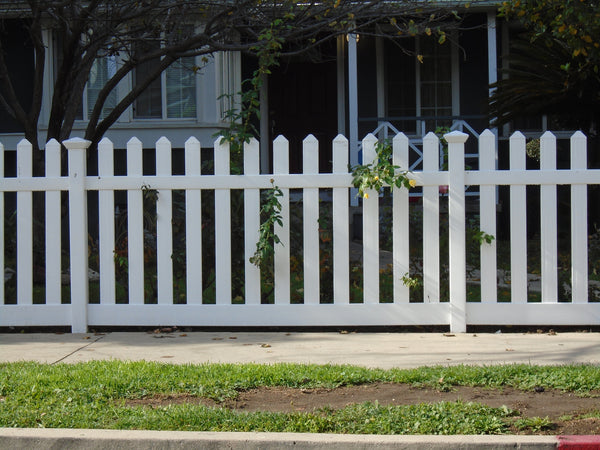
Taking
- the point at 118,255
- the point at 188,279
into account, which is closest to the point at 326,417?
the point at 188,279

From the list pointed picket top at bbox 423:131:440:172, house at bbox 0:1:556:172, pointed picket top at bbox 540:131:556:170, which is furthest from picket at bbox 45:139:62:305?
house at bbox 0:1:556:172

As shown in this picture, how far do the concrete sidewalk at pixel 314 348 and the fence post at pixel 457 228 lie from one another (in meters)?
0.25

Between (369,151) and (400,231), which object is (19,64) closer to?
(369,151)

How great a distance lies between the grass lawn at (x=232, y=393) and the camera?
153 inches

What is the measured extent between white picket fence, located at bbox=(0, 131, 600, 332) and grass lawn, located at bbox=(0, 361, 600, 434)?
136cm

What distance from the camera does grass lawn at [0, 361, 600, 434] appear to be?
153 inches

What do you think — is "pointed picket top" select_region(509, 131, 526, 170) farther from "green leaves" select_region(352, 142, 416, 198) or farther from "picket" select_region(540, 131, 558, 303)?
"green leaves" select_region(352, 142, 416, 198)

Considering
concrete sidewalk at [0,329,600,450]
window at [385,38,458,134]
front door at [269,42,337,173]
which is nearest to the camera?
concrete sidewalk at [0,329,600,450]

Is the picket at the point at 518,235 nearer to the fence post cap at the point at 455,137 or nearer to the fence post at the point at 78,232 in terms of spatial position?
the fence post cap at the point at 455,137

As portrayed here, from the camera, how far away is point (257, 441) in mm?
3660

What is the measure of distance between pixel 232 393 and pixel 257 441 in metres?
0.83

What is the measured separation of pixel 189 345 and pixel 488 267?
Answer: 2495 millimetres

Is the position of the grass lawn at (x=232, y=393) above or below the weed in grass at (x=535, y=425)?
above

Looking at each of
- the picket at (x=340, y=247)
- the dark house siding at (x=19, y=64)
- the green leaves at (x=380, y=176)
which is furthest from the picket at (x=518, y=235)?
the dark house siding at (x=19, y=64)
